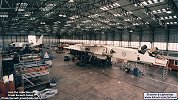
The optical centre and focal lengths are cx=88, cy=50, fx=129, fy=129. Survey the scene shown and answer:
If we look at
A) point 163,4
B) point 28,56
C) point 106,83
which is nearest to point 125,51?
point 106,83

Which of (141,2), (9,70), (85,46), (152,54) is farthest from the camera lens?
(85,46)

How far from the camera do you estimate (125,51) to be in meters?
20.5

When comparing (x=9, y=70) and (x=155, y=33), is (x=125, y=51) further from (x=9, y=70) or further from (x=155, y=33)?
(x=155, y=33)

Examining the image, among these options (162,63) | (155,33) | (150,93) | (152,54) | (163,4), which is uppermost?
(163,4)

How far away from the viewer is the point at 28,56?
65.6 ft

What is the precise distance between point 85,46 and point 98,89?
13.1 m

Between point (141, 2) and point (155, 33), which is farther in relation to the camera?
point (155, 33)

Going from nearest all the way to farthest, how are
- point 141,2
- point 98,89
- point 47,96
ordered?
point 47,96 < point 98,89 < point 141,2

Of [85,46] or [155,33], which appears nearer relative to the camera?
[85,46]

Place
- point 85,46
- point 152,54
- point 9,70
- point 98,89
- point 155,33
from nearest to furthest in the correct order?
point 98,89
point 152,54
point 9,70
point 85,46
point 155,33

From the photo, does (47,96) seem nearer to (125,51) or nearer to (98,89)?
(98,89)

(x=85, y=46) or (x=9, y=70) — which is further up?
(x=85, y=46)

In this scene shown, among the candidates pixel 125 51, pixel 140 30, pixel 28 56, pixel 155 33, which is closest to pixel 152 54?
pixel 125 51

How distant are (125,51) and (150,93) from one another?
822cm
